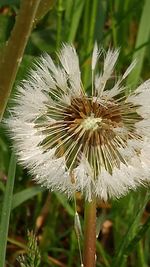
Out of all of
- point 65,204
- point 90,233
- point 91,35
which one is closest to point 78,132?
point 90,233

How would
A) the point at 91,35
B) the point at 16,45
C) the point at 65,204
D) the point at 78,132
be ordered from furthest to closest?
the point at 91,35 → the point at 65,204 → the point at 78,132 → the point at 16,45

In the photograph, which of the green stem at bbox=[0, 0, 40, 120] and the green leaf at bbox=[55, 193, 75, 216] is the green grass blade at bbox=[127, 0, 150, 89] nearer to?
the green leaf at bbox=[55, 193, 75, 216]

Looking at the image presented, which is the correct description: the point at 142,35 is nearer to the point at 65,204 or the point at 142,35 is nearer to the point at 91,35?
the point at 91,35

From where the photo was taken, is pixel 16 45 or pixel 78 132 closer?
pixel 16 45

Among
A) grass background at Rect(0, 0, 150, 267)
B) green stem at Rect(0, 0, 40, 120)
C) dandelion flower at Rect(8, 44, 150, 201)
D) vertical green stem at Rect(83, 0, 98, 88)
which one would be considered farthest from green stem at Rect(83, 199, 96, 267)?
vertical green stem at Rect(83, 0, 98, 88)

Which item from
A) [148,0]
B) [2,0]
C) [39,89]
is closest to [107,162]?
[39,89]

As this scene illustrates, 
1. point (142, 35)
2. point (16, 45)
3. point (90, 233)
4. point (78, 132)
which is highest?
point (142, 35)

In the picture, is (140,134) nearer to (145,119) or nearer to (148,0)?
(145,119)
